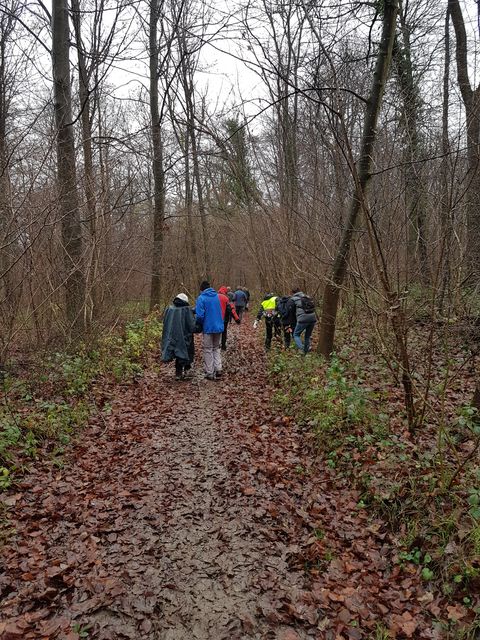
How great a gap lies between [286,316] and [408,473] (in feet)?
21.0

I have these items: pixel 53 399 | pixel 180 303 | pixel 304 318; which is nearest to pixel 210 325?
pixel 180 303

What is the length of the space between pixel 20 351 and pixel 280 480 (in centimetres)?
533

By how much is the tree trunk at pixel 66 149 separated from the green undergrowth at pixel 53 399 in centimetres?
93

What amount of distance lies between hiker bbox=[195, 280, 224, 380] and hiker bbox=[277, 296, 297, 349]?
2.20 metres

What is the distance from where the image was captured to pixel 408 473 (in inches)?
177

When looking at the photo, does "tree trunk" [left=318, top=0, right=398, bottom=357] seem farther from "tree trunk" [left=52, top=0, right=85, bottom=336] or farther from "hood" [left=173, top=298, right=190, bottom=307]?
"tree trunk" [left=52, top=0, right=85, bottom=336]

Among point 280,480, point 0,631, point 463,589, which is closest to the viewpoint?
point 0,631

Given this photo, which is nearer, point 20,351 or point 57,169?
point 20,351

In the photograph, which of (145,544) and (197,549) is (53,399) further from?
(197,549)

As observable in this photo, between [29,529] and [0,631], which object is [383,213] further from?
[0,631]

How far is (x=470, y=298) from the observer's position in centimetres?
819

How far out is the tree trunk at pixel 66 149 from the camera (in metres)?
7.79

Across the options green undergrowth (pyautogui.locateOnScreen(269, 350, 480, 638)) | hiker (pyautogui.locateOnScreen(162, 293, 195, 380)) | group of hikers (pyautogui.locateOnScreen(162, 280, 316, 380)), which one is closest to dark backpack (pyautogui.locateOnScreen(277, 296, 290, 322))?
group of hikers (pyautogui.locateOnScreen(162, 280, 316, 380))

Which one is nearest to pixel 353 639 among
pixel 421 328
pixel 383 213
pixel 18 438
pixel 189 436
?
pixel 189 436
